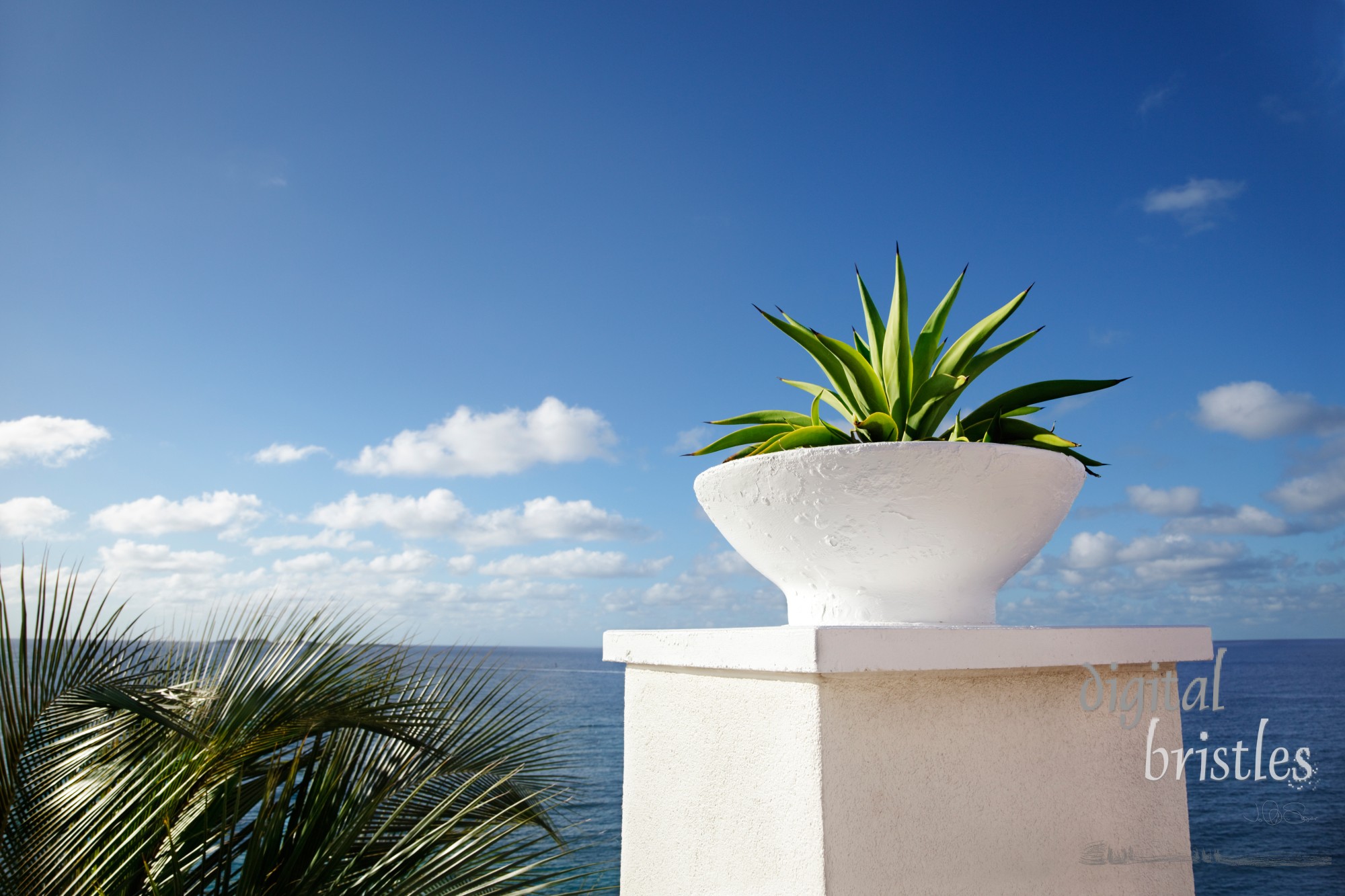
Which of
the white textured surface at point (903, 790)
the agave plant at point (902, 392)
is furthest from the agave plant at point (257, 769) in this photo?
the agave plant at point (902, 392)

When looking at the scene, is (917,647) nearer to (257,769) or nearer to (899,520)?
(899,520)

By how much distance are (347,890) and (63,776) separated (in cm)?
166

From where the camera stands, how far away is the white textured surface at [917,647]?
1292 millimetres

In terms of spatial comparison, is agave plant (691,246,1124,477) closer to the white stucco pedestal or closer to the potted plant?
the potted plant

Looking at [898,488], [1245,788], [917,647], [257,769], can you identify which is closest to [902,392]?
[898,488]

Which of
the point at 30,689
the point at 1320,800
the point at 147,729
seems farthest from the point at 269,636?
the point at 1320,800

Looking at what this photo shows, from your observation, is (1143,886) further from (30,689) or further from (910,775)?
A: (30,689)

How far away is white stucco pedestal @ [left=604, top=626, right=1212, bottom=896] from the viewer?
1.31m

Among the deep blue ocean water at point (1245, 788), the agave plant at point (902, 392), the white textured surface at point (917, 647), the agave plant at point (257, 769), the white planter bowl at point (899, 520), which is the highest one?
the agave plant at point (902, 392)

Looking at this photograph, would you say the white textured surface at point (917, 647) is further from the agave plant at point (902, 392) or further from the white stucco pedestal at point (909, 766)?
the agave plant at point (902, 392)

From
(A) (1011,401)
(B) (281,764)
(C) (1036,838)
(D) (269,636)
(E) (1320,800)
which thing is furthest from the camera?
(E) (1320,800)

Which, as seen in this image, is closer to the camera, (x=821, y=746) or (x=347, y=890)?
(x=821, y=746)

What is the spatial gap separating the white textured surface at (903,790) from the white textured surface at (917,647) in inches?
1.7

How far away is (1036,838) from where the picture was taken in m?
1.46
